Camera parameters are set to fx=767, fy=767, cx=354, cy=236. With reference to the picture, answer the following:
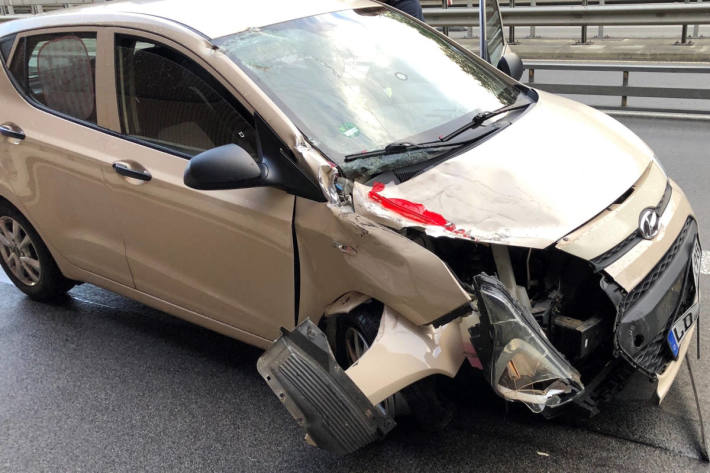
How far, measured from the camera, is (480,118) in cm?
348

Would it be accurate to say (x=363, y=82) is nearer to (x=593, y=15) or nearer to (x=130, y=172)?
(x=130, y=172)

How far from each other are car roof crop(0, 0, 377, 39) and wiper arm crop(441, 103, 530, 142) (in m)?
0.98

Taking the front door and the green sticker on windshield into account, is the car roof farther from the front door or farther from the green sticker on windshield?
the green sticker on windshield

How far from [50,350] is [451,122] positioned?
257 centimetres

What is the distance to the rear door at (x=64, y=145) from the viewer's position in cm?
382

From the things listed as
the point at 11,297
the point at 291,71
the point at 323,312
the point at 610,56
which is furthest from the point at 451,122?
the point at 610,56

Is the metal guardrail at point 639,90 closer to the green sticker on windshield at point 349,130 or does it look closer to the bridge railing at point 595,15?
the bridge railing at point 595,15

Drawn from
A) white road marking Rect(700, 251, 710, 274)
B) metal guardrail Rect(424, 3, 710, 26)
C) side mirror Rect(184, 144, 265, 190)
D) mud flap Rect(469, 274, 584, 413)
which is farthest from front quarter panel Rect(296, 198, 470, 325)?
metal guardrail Rect(424, 3, 710, 26)

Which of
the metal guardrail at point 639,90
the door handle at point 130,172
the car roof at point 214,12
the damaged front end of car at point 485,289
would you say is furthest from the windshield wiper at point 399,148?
the metal guardrail at point 639,90

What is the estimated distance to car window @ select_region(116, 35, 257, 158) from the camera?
328cm

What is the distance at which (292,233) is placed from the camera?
3041 mm

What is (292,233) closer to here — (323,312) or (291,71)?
(323,312)

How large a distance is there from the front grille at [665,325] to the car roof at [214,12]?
6.67 ft

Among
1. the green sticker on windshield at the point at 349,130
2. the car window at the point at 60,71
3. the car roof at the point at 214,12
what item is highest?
the car roof at the point at 214,12
